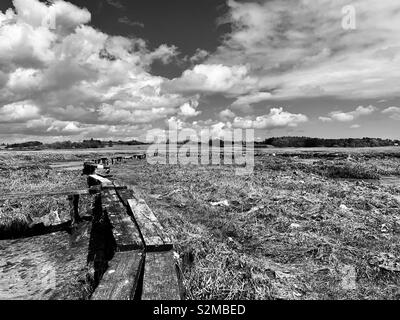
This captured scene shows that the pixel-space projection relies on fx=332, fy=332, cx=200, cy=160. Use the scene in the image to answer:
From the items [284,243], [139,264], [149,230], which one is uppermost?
[149,230]

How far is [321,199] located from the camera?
11.1 metres

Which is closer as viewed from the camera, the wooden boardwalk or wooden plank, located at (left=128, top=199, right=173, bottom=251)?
A: the wooden boardwalk

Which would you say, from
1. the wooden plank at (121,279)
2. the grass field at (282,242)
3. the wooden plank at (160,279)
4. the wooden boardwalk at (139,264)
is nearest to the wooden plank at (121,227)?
the wooden boardwalk at (139,264)

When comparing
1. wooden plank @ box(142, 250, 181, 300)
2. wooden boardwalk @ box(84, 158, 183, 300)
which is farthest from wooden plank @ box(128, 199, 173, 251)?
wooden plank @ box(142, 250, 181, 300)

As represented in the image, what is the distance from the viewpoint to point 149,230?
4047 millimetres

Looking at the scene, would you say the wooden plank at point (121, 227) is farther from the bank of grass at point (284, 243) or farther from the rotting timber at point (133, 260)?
the bank of grass at point (284, 243)

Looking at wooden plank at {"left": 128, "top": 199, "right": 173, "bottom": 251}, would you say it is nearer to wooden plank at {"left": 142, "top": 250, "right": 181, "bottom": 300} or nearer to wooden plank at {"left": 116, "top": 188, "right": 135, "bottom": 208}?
wooden plank at {"left": 142, "top": 250, "right": 181, "bottom": 300}

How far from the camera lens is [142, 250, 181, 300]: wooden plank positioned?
2.56 metres

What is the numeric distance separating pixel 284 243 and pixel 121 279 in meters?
4.58

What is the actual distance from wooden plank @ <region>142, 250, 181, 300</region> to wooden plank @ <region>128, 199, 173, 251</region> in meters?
0.11

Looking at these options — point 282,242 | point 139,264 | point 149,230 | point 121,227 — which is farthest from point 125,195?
point 139,264

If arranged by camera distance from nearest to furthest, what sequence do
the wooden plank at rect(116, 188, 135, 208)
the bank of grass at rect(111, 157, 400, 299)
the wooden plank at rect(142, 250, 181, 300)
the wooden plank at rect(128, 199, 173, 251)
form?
the wooden plank at rect(142, 250, 181, 300) < the wooden plank at rect(128, 199, 173, 251) < the bank of grass at rect(111, 157, 400, 299) < the wooden plank at rect(116, 188, 135, 208)

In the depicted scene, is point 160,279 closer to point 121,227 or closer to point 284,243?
point 121,227

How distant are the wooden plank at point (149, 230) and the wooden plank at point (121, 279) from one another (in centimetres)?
21
